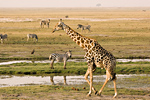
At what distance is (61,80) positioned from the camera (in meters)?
18.2

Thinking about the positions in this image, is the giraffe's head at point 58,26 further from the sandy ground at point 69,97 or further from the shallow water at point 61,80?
the shallow water at point 61,80

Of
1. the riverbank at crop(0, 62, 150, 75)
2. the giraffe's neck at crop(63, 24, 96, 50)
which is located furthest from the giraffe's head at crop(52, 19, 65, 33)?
the riverbank at crop(0, 62, 150, 75)

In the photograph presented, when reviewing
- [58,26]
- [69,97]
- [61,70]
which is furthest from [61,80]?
[69,97]

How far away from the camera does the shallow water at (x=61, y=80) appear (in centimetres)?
1677

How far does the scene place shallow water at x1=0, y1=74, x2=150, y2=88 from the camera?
55.0 feet

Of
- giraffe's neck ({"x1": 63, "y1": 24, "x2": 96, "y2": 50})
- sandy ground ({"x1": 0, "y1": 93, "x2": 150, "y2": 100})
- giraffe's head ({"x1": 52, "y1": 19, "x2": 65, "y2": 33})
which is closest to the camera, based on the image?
Answer: sandy ground ({"x1": 0, "y1": 93, "x2": 150, "y2": 100})

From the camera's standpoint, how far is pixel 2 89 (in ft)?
49.0

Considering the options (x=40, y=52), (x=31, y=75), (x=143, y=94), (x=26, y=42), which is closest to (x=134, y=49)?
A: (x=40, y=52)

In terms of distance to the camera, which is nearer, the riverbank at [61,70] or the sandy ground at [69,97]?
the sandy ground at [69,97]

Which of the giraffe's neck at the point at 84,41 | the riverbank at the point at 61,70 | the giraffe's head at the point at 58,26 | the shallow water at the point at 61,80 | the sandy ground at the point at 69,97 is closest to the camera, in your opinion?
the sandy ground at the point at 69,97

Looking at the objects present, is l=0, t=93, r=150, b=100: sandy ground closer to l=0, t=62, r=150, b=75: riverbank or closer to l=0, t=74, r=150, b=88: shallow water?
l=0, t=74, r=150, b=88: shallow water

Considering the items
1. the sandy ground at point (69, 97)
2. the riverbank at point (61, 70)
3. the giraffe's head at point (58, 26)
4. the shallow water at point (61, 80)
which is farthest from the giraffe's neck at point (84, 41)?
the riverbank at point (61, 70)

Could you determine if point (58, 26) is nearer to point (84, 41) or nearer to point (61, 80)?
point (84, 41)

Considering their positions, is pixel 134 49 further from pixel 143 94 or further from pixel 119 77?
pixel 143 94
